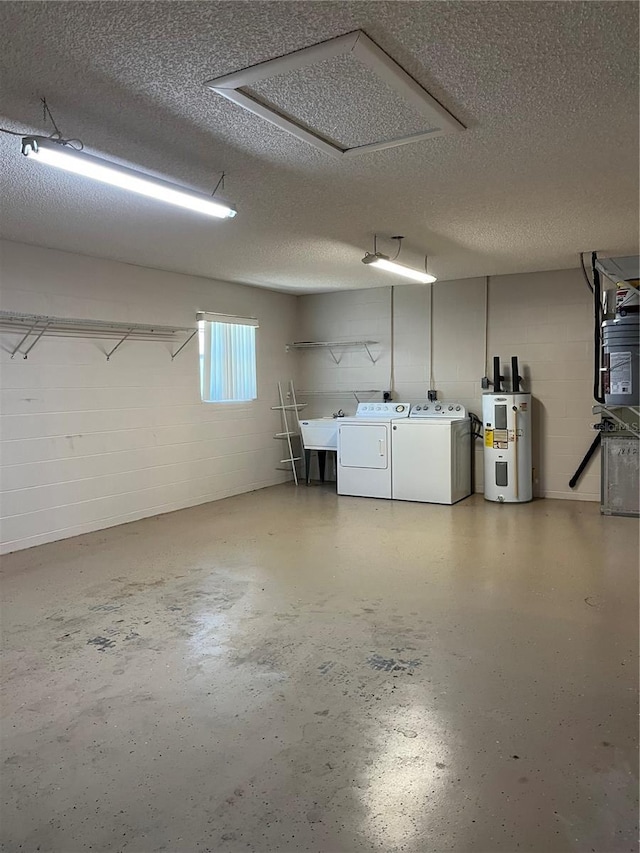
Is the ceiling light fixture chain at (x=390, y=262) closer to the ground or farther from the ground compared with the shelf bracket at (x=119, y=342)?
farther from the ground

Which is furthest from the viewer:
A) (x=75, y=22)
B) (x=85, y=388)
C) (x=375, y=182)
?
(x=85, y=388)

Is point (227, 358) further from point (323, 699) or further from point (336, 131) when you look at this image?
point (323, 699)

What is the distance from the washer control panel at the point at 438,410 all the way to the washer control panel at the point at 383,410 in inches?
3.8

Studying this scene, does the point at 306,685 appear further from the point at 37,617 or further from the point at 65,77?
the point at 65,77

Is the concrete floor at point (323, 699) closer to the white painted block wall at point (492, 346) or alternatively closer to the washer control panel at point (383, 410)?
the white painted block wall at point (492, 346)

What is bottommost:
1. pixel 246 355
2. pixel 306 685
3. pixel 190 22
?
pixel 306 685

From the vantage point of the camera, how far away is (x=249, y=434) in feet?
24.7

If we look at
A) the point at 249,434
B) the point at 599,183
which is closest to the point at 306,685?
the point at 599,183

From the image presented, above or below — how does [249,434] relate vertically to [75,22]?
below

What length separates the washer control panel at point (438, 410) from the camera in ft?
23.0

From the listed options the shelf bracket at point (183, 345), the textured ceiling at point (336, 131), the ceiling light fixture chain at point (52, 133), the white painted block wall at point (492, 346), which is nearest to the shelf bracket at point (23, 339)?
the textured ceiling at point (336, 131)

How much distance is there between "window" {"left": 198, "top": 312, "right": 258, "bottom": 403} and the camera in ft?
22.5

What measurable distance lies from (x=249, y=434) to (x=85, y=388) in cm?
246

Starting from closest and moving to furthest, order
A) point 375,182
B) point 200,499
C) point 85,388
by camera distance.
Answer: point 375,182 → point 85,388 → point 200,499
